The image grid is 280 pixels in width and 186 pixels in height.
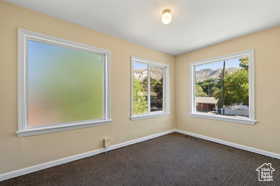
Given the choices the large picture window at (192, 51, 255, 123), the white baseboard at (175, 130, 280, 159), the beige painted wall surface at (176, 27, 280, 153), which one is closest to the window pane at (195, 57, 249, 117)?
the large picture window at (192, 51, 255, 123)

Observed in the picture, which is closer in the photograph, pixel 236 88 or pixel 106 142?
pixel 106 142

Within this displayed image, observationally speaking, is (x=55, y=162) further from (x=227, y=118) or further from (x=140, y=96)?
(x=227, y=118)

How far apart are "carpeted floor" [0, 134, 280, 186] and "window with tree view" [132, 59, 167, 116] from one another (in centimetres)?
113

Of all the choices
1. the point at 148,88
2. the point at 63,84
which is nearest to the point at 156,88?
the point at 148,88

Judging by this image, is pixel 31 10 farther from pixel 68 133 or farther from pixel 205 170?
pixel 205 170

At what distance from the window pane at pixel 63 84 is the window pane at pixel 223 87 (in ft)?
9.28

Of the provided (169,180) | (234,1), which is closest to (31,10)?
(234,1)

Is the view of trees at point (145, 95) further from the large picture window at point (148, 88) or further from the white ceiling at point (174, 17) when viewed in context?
the white ceiling at point (174, 17)

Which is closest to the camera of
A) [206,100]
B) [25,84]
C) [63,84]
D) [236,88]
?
[25,84]

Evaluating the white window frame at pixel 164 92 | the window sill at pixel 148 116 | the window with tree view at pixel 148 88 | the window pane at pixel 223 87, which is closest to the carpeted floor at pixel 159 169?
the window sill at pixel 148 116

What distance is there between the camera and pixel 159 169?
224cm

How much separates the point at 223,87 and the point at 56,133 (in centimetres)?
390

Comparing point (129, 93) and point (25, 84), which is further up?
point (25, 84)

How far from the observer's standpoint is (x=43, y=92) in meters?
2.30
